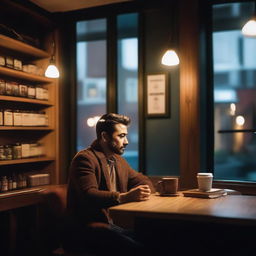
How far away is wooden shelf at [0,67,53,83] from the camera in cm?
352

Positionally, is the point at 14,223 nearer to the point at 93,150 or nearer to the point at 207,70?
the point at 93,150

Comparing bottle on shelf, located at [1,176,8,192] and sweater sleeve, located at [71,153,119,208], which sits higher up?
sweater sleeve, located at [71,153,119,208]

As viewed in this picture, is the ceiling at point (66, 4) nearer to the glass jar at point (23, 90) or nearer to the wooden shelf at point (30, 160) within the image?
the glass jar at point (23, 90)

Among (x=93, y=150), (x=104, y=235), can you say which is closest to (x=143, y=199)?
(x=104, y=235)

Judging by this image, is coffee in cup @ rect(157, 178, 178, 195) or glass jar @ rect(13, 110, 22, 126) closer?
coffee in cup @ rect(157, 178, 178, 195)

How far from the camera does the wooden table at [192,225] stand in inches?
73.7

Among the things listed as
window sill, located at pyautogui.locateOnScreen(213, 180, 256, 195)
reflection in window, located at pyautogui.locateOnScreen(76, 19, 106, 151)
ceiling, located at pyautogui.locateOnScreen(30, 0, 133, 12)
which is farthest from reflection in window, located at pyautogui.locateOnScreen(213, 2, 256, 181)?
reflection in window, located at pyautogui.locateOnScreen(76, 19, 106, 151)

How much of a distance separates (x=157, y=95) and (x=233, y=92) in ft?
2.55

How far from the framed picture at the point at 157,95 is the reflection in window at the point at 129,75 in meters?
0.19

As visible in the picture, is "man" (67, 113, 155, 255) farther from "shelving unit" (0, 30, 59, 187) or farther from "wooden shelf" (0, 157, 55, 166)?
"shelving unit" (0, 30, 59, 187)

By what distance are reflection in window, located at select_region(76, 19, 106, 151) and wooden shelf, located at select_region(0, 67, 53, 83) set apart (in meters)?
0.48

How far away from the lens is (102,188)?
8.14ft

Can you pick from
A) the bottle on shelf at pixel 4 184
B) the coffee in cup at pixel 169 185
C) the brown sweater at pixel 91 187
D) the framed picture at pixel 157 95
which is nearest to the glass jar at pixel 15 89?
the bottle on shelf at pixel 4 184

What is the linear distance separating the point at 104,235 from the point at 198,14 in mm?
2455
